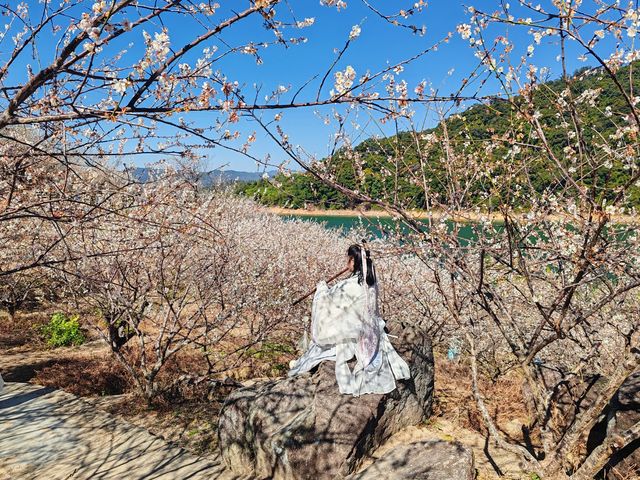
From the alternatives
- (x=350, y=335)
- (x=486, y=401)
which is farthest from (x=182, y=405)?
(x=486, y=401)

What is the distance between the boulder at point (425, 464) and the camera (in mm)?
3713

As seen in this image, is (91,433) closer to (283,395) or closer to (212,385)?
(212,385)

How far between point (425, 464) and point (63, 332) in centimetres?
1012

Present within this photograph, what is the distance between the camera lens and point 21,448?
18.0 ft

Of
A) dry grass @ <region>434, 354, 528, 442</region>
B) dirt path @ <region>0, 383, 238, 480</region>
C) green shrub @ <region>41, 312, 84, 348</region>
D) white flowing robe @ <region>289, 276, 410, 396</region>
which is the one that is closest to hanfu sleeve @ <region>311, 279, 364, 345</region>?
white flowing robe @ <region>289, 276, 410, 396</region>

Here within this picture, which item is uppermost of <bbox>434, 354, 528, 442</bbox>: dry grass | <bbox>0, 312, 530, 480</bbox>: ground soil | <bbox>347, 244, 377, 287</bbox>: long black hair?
<bbox>347, 244, 377, 287</bbox>: long black hair

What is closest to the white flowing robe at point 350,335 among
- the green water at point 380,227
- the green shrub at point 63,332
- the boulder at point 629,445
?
the green water at point 380,227

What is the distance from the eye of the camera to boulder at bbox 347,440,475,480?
3.71 metres

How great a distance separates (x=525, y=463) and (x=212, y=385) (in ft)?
17.9

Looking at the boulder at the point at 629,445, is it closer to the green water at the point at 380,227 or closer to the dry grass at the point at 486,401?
the dry grass at the point at 486,401

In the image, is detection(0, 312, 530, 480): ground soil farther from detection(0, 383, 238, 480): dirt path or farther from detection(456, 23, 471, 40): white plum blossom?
detection(456, 23, 471, 40): white plum blossom

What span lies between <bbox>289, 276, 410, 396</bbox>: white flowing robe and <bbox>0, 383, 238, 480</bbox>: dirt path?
1843mm

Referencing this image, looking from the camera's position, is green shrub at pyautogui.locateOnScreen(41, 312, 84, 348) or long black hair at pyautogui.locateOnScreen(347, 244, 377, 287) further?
green shrub at pyautogui.locateOnScreen(41, 312, 84, 348)

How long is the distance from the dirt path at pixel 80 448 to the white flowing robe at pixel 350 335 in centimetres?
184
